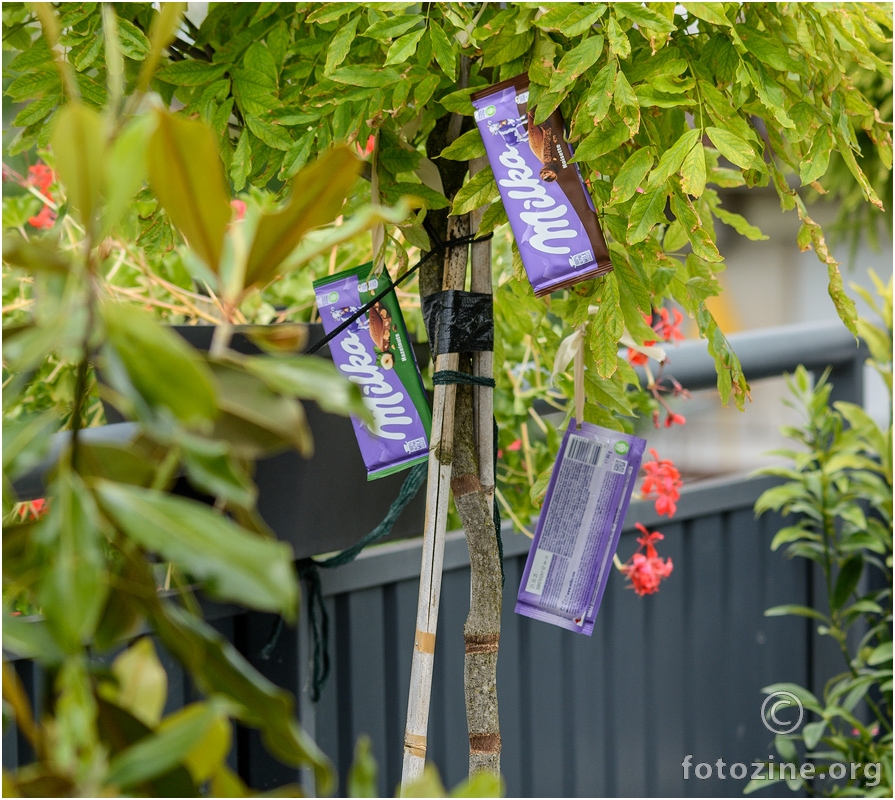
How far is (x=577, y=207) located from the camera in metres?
0.63

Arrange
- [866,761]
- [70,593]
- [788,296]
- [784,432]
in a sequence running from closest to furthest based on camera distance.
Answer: [70,593]
[866,761]
[784,432]
[788,296]

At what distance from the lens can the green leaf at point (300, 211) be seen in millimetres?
279

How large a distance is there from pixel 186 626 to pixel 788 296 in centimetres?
746

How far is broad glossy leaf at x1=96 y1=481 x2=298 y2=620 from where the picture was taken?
0.24m

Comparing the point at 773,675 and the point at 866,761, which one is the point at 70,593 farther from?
the point at 773,675

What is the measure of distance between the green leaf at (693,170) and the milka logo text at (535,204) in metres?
0.08

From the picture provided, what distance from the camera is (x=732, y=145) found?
59 cm

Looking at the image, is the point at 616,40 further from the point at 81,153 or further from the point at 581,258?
the point at 81,153

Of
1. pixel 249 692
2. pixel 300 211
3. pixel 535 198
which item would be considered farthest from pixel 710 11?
pixel 249 692

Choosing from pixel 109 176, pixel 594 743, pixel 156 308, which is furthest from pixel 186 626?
pixel 594 743

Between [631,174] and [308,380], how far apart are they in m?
0.42

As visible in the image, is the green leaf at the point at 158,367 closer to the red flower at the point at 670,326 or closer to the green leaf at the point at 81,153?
the green leaf at the point at 81,153

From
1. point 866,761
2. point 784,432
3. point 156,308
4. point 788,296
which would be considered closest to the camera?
point 156,308

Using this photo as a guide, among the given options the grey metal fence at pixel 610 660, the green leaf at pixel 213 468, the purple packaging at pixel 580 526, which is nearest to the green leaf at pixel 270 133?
the purple packaging at pixel 580 526
